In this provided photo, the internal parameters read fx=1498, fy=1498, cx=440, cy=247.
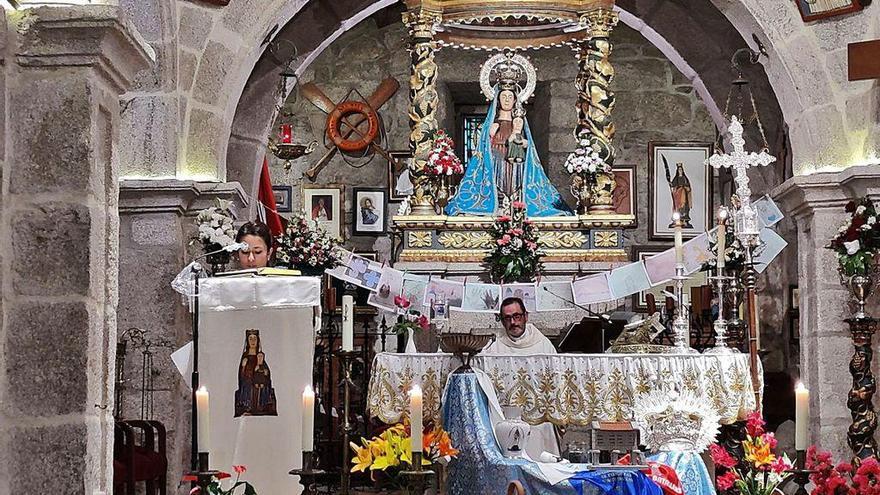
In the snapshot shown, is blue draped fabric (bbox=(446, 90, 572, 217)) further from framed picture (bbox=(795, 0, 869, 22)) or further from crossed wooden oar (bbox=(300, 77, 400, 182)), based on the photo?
framed picture (bbox=(795, 0, 869, 22))

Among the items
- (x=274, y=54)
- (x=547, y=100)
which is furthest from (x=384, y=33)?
Answer: (x=274, y=54)

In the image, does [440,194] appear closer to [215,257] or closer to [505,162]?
[505,162]

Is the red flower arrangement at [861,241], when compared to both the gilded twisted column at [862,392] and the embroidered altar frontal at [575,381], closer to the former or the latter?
the gilded twisted column at [862,392]

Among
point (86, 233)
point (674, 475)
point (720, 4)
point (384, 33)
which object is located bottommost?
point (674, 475)

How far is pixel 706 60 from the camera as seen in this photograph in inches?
543

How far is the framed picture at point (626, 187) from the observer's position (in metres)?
16.4

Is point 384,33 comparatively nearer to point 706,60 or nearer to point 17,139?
point 706,60

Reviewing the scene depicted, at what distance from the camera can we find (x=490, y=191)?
13.6m

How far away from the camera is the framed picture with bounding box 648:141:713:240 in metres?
16.2

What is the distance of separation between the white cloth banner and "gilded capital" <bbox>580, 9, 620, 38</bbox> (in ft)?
22.2

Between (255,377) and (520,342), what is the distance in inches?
111

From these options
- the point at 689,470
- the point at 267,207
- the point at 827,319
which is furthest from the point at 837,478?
the point at 267,207

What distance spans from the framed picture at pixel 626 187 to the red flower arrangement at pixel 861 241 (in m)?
6.60

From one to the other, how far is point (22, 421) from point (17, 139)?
99 cm
